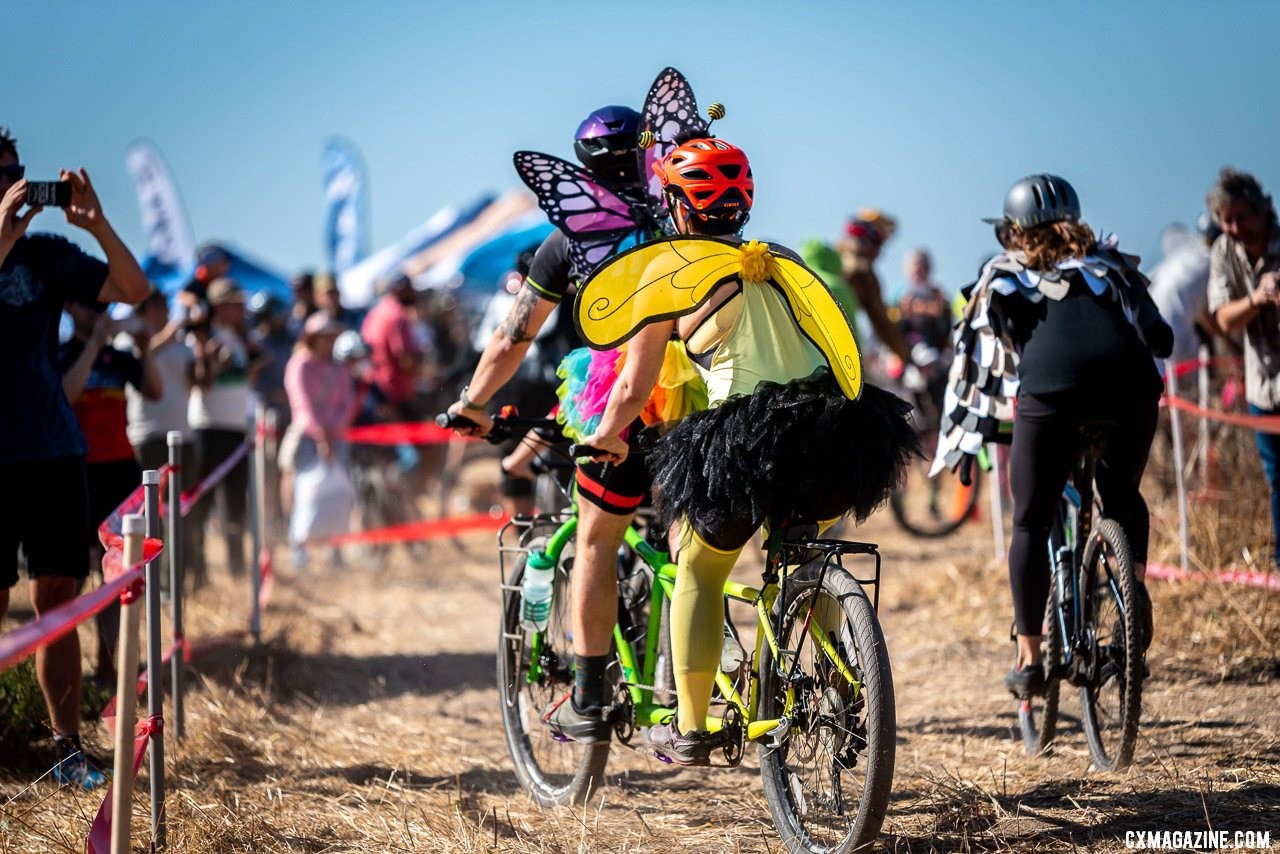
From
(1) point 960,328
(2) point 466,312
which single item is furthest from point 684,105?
(2) point 466,312

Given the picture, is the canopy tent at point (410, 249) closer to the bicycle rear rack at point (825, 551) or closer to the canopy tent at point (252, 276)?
the canopy tent at point (252, 276)

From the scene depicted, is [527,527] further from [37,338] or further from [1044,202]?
[1044,202]

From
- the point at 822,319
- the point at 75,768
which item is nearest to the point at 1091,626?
the point at 822,319

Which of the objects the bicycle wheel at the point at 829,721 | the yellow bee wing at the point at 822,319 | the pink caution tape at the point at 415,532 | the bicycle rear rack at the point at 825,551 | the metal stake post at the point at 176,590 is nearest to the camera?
the bicycle wheel at the point at 829,721

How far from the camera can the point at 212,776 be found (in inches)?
190

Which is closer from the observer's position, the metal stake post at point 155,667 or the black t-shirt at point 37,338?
the metal stake post at point 155,667

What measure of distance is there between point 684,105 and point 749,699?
1.93 metres

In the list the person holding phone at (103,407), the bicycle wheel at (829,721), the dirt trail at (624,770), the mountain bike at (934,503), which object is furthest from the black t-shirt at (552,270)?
the mountain bike at (934,503)

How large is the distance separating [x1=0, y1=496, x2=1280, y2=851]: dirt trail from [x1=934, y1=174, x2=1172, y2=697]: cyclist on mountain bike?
1.72 feet

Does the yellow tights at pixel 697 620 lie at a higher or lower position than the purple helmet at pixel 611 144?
lower

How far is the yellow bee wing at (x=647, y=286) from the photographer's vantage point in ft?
12.0

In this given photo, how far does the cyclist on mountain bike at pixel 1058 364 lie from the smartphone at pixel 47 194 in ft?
10.2

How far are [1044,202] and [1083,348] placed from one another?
549 millimetres

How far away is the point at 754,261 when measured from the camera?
374cm
